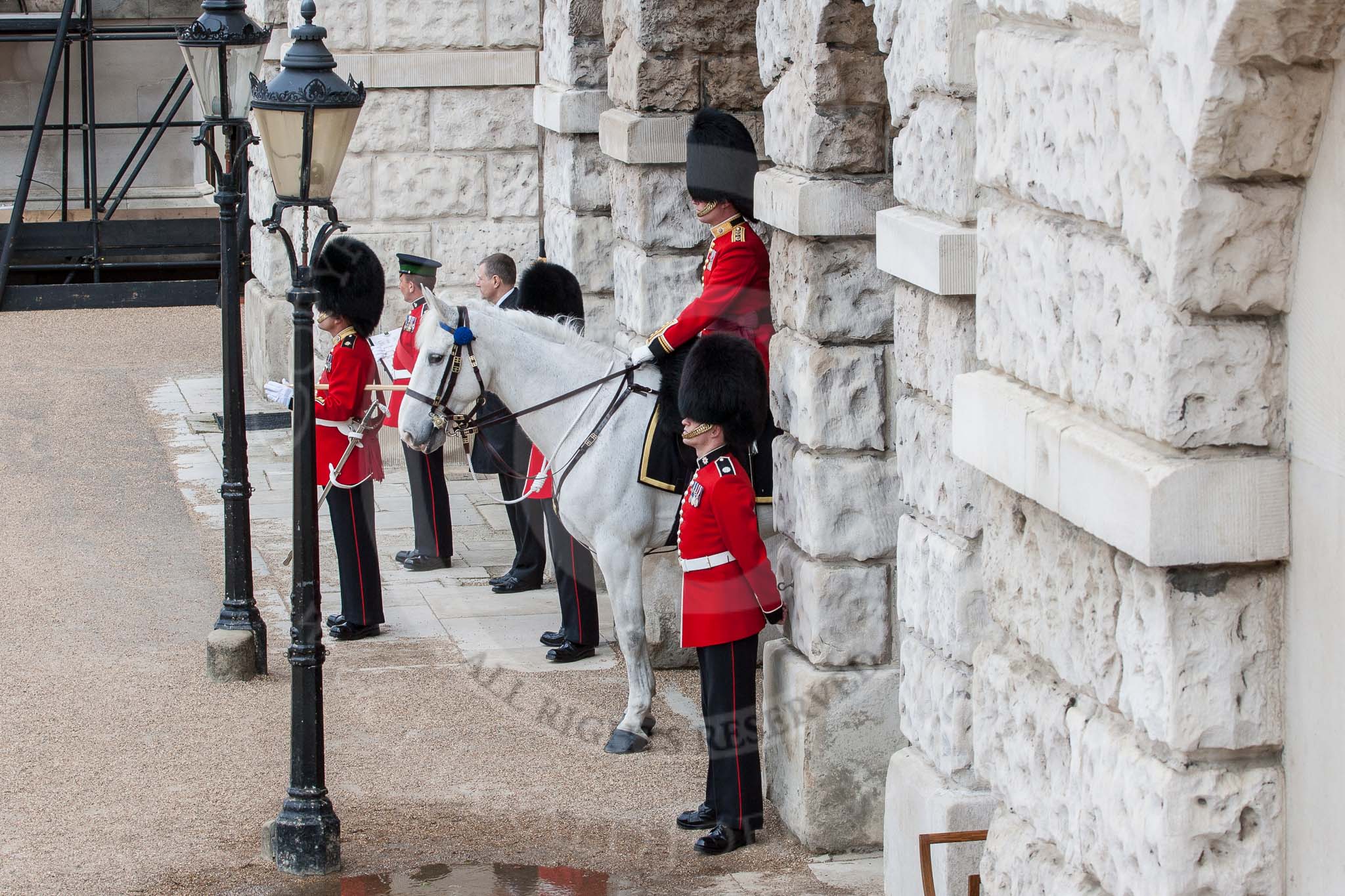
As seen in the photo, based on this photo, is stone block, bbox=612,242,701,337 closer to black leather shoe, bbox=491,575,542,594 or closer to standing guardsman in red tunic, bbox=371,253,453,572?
standing guardsman in red tunic, bbox=371,253,453,572

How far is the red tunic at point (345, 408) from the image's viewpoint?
7.84 meters

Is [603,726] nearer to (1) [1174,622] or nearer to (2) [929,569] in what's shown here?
(2) [929,569]

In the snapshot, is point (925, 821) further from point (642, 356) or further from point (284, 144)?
point (284, 144)

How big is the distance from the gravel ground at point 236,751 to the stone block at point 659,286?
1.55 meters

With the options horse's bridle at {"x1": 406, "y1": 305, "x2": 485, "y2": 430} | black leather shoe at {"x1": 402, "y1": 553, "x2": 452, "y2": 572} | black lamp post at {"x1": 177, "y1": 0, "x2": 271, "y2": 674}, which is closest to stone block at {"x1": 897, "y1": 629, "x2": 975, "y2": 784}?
horse's bridle at {"x1": 406, "y1": 305, "x2": 485, "y2": 430}

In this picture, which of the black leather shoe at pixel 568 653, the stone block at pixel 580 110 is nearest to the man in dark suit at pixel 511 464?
the stone block at pixel 580 110

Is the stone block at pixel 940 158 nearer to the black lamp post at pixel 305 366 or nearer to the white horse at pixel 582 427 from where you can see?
the black lamp post at pixel 305 366

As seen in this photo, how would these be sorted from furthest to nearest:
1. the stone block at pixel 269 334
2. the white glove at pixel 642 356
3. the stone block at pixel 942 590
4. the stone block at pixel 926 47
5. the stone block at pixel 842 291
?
the stone block at pixel 269 334 < the white glove at pixel 642 356 < the stone block at pixel 842 291 < the stone block at pixel 942 590 < the stone block at pixel 926 47

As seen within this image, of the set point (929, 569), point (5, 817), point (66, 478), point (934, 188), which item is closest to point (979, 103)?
point (934, 188)

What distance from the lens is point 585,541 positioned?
6812 millimetres

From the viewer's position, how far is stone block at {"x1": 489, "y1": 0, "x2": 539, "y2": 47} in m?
11.5

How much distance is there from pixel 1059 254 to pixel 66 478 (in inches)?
365

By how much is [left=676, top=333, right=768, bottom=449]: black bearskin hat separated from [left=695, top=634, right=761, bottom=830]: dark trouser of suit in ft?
2.28

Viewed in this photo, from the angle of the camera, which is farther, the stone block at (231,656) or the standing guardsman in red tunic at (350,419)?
the standing guardsman in red tunic at (350,419)
